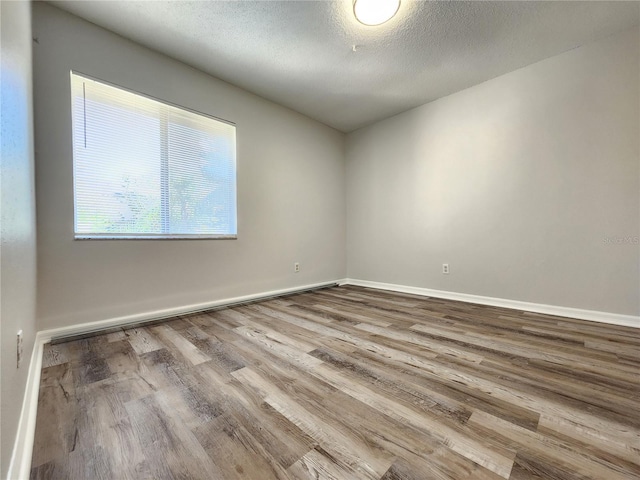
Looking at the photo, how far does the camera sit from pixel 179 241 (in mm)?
2510

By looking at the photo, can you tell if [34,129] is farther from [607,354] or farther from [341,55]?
[607,354]

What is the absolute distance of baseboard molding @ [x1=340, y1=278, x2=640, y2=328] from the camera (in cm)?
216

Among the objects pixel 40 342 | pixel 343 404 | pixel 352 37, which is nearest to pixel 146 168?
pixel 40 342

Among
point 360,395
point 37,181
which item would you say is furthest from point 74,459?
point 37,181

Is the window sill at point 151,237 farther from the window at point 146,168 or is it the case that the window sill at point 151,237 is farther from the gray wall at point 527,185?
the gray wall at point 527,185

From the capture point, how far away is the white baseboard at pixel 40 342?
30.8 inches

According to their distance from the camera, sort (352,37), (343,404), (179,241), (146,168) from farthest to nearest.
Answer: (179,241) → (146,168) → (352,37) → (343,404)

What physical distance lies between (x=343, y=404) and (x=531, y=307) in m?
2.46

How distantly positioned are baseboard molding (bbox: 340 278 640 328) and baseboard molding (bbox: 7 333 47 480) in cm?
337

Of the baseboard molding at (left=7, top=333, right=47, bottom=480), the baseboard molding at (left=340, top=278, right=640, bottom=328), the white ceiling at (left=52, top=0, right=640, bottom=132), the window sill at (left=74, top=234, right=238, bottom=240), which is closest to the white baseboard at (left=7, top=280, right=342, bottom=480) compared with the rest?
A: the baseboard molding at (left=7, top=333, right=47, bottom=480)

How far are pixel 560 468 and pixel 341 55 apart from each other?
2.96 meters

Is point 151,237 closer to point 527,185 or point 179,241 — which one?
point 179,241

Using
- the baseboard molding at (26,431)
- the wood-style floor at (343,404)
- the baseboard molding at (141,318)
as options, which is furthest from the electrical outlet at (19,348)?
the baseboard molding at (141,318)

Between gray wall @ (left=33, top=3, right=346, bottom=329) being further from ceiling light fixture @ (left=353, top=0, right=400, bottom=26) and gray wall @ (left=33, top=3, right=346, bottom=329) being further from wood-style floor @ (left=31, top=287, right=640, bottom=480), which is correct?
ceiling light fixture @ (left=353, top=0, right=400, bottom=26)
